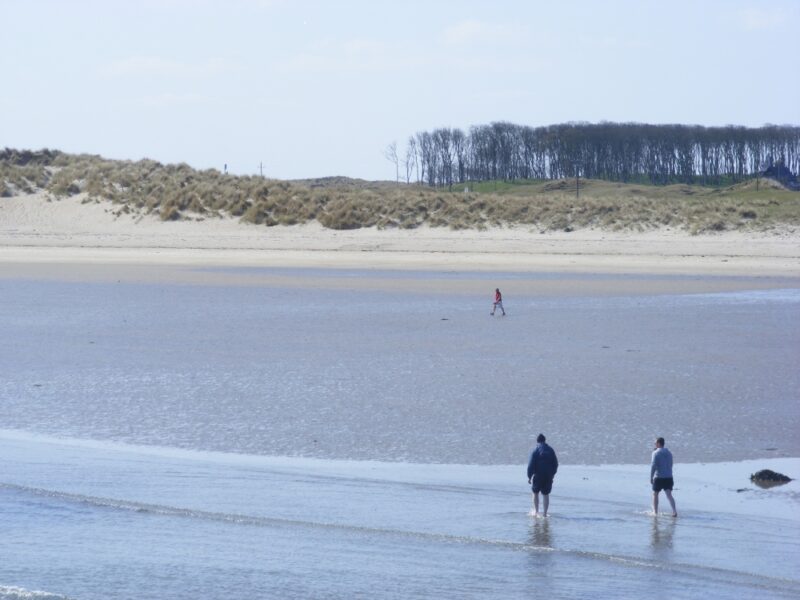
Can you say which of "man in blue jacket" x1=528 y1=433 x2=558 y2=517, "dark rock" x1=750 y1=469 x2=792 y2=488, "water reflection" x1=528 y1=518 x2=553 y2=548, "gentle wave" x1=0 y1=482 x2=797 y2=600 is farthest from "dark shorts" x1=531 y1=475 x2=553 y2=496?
"dark rock" x1=750 y1=469 x2=792 y2=488

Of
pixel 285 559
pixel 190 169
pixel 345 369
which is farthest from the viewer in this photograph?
pixel 190 169

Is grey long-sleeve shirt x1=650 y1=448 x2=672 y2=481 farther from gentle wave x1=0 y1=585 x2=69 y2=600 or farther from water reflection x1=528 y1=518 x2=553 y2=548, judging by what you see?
gentle wave x1=0 y1=585 x2=69 y2=600

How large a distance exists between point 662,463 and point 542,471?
4.09 feet

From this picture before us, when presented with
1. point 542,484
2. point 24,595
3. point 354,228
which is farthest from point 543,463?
point 354,228

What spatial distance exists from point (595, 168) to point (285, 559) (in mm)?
115778

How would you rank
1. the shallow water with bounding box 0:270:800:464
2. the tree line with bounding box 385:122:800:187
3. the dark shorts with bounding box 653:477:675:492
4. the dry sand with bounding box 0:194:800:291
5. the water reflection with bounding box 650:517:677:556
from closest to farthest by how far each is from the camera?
the water reflection with bounding box 650:517:677:556
the dark shorts with bounding box 653:477:675:492
the shallow water with bounding box 0:270:800:464
the dry sand with bounding box 0:194:800:291
the tree line with bounding box 385:122:800:187

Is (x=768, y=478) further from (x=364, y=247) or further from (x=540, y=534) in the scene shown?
(x=364, y=247)

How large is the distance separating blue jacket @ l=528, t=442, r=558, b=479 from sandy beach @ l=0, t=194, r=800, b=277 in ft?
105

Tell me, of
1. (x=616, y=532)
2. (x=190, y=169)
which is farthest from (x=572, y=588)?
(x=190, y=169)

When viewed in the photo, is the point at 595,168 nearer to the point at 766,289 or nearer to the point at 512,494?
the point at 766,289

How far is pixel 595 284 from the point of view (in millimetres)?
38719

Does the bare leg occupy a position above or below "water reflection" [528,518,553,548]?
above

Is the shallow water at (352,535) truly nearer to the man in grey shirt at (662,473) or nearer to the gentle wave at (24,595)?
the gentle wave at (24,595)

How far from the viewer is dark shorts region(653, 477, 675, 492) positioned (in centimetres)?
1227
